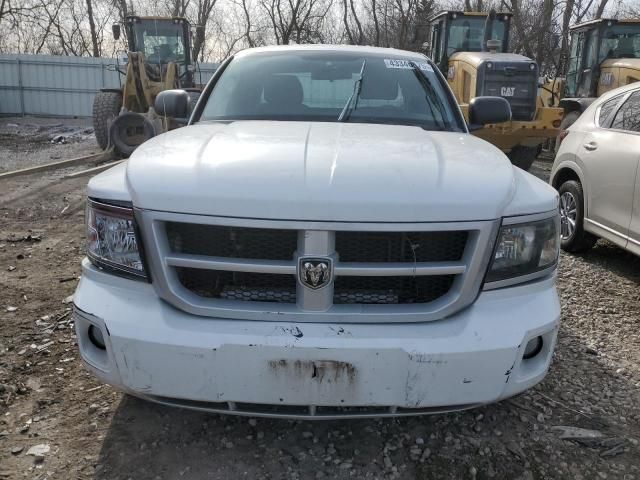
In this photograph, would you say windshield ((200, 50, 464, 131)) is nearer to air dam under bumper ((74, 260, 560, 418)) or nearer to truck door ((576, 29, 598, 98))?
air dam under bumper ((74, 260, 560, 418))

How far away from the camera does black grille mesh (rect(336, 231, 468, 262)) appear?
1.96 m

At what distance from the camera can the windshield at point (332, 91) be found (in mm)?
3199

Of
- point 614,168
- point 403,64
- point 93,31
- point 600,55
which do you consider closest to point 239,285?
point 403,64

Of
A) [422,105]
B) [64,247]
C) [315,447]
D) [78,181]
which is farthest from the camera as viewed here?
[78,181]

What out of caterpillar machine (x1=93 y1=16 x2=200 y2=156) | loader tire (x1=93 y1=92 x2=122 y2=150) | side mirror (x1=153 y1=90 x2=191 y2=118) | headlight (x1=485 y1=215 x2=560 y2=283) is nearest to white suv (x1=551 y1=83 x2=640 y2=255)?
headlight (x1=485 y1=215 x2=560 y2=283)

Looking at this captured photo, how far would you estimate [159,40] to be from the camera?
515 inches

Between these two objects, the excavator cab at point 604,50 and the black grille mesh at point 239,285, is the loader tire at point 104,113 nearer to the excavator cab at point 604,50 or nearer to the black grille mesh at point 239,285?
the excavator cab at point 604,50

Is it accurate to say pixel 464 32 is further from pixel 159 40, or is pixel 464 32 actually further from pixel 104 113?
pixel 104 113

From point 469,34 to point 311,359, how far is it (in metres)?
10.2

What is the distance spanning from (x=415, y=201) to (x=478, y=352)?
56cm

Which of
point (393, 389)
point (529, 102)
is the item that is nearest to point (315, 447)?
point (393, 389)

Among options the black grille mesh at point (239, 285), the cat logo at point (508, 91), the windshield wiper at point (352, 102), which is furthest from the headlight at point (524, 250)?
the cat logo at point (508, 91)

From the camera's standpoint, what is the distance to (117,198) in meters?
2.00

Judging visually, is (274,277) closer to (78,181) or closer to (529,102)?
(78,181)
